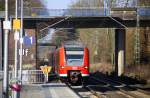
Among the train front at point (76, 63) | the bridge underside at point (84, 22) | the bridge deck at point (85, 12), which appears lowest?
the train front at point (76, 63)

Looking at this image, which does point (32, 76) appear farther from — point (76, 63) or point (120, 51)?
point (120, 51)

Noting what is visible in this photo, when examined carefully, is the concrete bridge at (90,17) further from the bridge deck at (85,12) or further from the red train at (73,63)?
the red train at (73,63)

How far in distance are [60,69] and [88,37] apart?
55.6 meters

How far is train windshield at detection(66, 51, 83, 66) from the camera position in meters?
44.4

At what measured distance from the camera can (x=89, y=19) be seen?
57.5 m

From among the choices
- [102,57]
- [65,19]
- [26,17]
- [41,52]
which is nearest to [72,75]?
[65,19]

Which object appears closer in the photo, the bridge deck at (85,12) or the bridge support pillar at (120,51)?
the bridge deck at (85,12)

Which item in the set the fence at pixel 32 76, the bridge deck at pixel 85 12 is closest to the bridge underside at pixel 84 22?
the bridge deck at pixel 85 12

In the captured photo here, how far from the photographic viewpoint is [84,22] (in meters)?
61.2

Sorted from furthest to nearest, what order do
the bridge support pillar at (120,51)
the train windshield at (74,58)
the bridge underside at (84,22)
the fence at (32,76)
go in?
the bridge support pillar at (120,51) < the bridge underside at (84,22) < the train windshield at (74,58) < the fence at (32,76)

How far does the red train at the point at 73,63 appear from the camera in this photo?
145 feet

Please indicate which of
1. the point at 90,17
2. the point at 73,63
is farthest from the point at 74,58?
the point at 90,17

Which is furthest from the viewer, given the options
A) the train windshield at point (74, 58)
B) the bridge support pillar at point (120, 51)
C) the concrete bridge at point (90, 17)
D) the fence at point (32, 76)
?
the bridge support pillar at point (120, 51)

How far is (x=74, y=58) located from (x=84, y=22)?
17.1 metres
